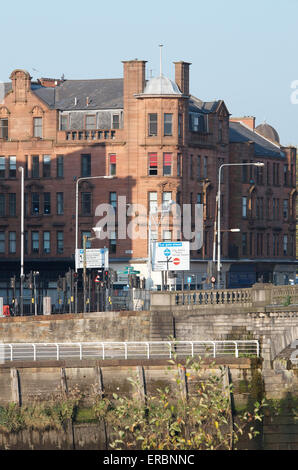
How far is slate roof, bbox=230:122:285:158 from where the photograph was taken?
457 feet

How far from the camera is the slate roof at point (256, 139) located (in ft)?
457

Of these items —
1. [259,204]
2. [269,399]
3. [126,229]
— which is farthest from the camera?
[259,204]

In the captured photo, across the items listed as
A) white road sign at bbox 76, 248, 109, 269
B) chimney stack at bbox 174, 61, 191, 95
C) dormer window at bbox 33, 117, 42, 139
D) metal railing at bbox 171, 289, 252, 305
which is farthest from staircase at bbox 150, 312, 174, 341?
dormer window at bbox 33, 117, 42, 139

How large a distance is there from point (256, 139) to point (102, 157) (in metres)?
25.8

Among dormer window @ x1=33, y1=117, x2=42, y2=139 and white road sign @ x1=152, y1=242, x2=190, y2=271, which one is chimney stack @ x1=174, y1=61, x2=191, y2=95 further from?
white road sign @ x1=152, y1=242, x2=190, y2=271

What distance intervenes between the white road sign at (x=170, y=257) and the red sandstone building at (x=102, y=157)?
2221 centimetres

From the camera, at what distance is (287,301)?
73.1 metres

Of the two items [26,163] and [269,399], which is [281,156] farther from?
[269,399]

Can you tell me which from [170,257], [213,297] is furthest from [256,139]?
[213,297]

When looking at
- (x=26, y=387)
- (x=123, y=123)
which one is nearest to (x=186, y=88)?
(x=123, y=123)

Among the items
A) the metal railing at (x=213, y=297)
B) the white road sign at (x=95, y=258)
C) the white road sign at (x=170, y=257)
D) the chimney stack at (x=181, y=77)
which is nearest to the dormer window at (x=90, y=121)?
the chimney stack at (x=181, y=77)

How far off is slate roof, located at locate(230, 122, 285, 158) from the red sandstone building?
8.72m

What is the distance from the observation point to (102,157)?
403ft

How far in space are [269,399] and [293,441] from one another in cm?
321
